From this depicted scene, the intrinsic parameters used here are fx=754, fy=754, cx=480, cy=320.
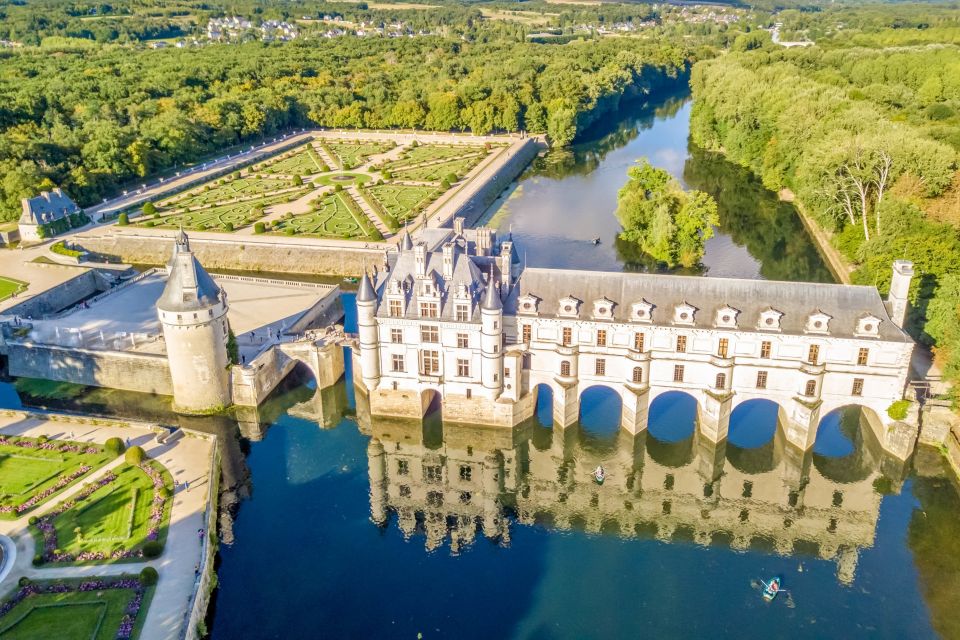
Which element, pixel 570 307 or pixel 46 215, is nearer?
pixel 570 307

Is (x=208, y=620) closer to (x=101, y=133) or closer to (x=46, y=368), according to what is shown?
(x=46, y=368)

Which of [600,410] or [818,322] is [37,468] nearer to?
[600,410]

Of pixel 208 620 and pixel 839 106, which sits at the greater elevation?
pixel 839 106

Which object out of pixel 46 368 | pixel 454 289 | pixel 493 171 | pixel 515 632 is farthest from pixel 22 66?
pixel 515 632

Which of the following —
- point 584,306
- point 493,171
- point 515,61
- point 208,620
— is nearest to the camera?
point 208,620

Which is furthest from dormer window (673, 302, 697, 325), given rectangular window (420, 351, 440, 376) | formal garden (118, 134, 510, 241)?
formal garden (118, 134, 510, 241)

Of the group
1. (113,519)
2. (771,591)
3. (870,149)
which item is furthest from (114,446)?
(870,149)
